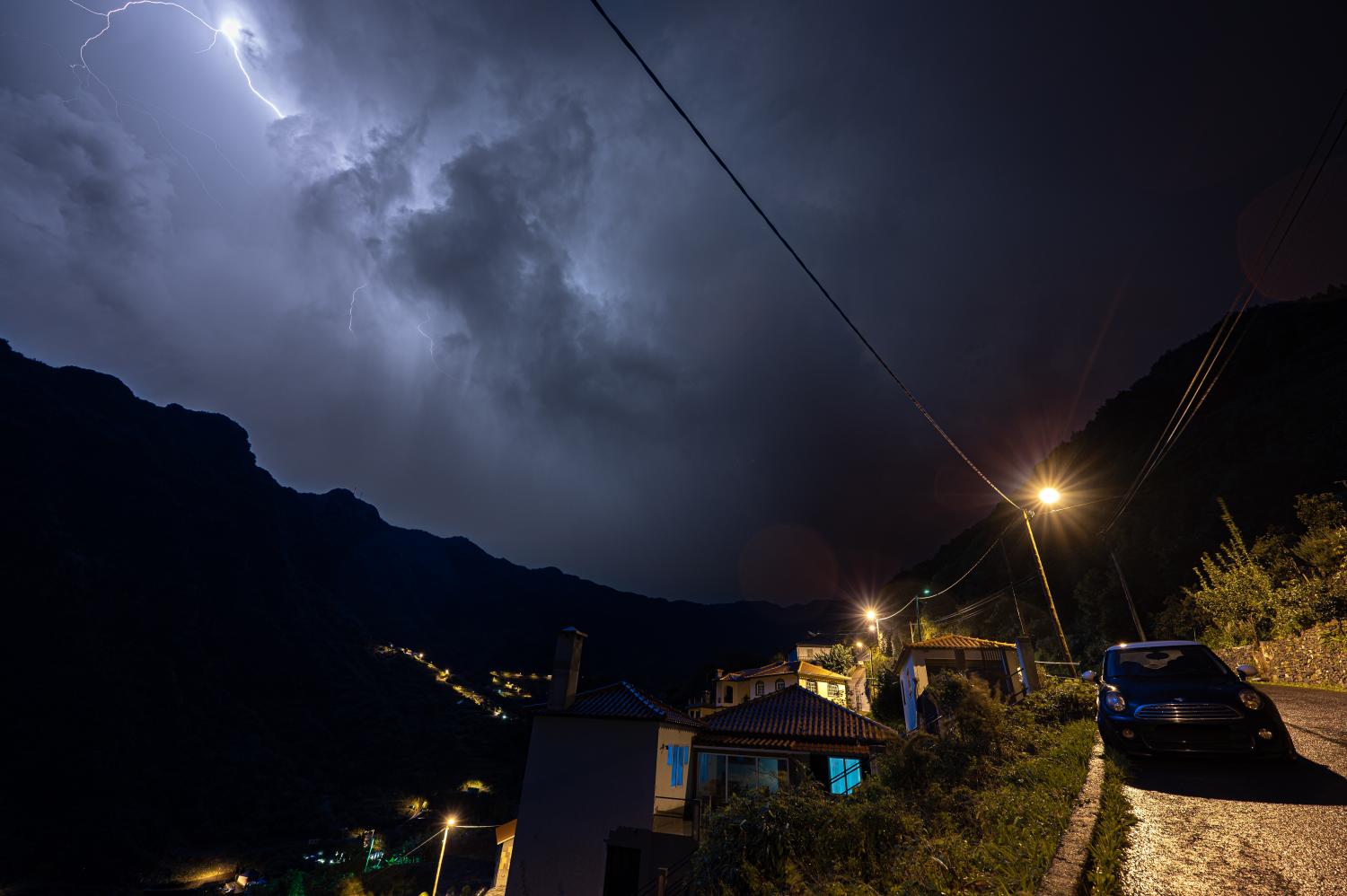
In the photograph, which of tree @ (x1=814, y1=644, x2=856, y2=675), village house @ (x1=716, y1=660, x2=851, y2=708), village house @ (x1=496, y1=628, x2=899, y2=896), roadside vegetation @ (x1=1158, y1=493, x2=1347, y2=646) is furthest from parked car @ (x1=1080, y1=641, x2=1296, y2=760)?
tree @ (x1=814, y1=644, x2=856, y2=675)

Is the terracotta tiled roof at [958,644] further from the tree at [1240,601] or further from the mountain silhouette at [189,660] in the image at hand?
the mountain silhouette at [189,660]

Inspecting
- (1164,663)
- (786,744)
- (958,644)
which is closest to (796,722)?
(786,744)

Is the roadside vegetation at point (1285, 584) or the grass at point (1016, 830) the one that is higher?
the roadside vegetation at point (1285, 584)

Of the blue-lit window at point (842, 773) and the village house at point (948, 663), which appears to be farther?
the village house at point (948, 663)

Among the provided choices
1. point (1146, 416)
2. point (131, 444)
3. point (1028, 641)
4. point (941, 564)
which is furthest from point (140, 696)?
point (1146, 416)

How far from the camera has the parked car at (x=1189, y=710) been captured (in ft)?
21.2

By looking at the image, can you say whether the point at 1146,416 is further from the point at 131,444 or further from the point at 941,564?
the point at 131,444

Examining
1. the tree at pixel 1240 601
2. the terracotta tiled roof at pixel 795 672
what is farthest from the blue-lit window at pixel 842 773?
the terracotta tiled roof at pixel 795 672

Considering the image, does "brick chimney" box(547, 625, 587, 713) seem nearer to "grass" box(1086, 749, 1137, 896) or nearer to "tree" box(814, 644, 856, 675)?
"grass" box(1086, 749, 1137, 896)

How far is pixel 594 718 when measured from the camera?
68.7 ft

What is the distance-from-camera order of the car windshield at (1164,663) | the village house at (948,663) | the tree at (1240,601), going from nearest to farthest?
1. the car windshield at (1164,663)
2. the tree at (1240,601)
3. the village house at (948,663)

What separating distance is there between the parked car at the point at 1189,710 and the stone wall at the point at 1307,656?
35.6 ft

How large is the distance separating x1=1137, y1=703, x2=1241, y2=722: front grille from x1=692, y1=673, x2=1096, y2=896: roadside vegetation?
131 centimetres

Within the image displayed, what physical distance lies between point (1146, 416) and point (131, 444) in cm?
18466
